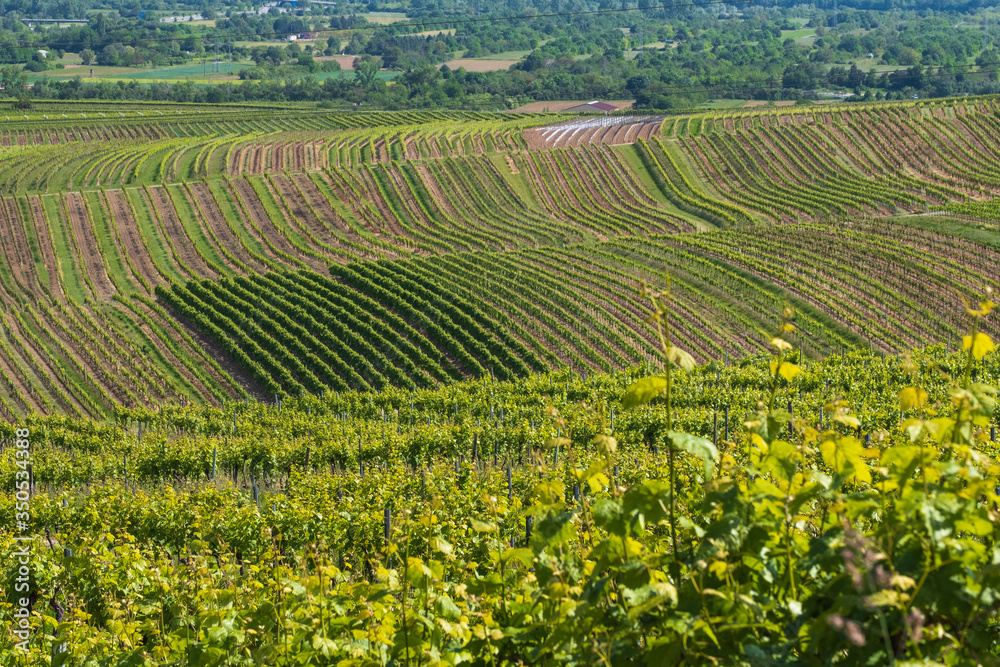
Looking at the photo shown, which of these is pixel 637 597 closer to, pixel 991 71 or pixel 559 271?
pixel 559 271

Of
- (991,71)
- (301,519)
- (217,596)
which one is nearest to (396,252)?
(301,519)

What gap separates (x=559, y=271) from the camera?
39.5m

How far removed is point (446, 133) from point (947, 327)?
4748 centimetres

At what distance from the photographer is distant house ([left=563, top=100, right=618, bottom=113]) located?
97900 mm

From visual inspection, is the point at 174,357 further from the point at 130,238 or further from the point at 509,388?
the point at 130,238

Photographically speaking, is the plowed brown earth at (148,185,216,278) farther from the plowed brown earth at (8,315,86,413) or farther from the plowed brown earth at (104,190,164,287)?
the plowed brown earth at (8,315,86,413)

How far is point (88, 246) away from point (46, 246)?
1.91 metres

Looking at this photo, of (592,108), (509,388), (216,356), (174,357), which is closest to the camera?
(509,388)

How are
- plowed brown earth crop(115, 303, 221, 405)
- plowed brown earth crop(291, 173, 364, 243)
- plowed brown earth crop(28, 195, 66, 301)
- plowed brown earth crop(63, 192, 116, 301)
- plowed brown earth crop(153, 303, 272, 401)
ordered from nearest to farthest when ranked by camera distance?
1. plowed brown earth crop(115, 303, 221, 405)
2. plowed brown earth crop(153, 303, 272, 401)
3. plowed brown earth crop(28, 195, 66, 301)
4. plowed brown earth crop(63, 192, 116, 301)
5. plowed brown earth crop(291, 173, 364, 243)

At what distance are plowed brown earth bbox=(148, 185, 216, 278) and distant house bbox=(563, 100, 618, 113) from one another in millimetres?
53061

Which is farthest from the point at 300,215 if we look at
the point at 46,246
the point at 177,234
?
the point at 46,246

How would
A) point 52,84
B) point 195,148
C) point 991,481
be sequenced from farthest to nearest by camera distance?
1. point 52,84
2. point 195,148
3. point 991,481

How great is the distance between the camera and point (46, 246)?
150 feet

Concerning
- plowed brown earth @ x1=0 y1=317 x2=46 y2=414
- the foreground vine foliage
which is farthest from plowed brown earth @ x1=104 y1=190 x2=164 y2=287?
the foreground vine foliage
